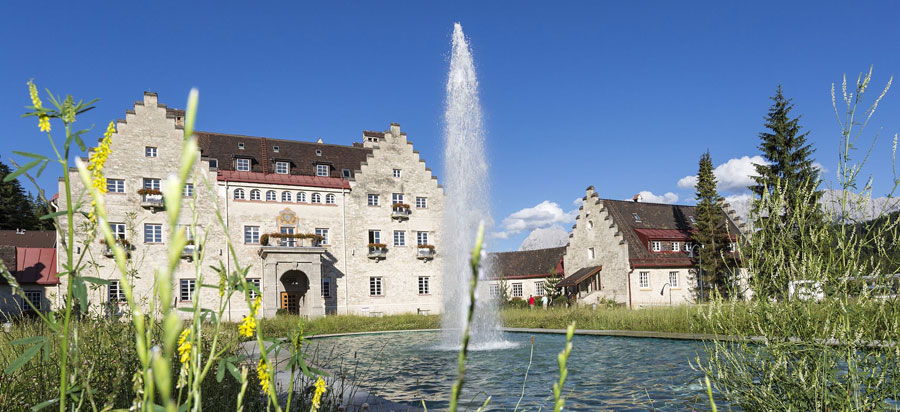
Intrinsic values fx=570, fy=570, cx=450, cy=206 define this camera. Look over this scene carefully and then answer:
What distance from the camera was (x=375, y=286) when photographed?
127 ft

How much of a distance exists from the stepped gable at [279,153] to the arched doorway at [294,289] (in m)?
6.69

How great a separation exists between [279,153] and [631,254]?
25.4 m

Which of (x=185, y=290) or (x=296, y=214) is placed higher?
(x=296, y=214)

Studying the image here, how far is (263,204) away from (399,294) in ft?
35.5

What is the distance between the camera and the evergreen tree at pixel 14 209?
49188 millimetres

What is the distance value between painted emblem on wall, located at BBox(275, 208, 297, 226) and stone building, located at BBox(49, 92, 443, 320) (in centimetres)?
8

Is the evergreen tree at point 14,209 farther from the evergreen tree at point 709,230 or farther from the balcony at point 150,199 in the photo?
the evergreen tree at point 709,230

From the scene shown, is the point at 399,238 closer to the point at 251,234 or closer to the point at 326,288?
the point at 326,288

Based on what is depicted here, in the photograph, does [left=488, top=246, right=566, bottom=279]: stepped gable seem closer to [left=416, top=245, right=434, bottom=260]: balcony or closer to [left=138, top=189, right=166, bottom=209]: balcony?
[left=416, top=245, right=434, bottom=260]: balcony

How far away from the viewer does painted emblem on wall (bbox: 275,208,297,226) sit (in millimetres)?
35938

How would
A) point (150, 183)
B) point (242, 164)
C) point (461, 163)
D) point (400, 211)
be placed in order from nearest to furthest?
point (461, 163), point (150, 183), point (242, 164), point (400, 211)

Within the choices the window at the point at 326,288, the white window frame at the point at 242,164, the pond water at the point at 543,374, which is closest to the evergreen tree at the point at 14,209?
the white window frame at the point at 242,164

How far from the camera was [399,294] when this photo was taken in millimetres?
39062

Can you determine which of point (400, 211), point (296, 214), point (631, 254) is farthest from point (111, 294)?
point (631, 254)
